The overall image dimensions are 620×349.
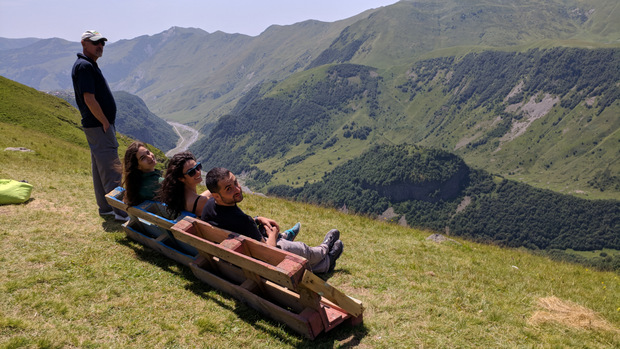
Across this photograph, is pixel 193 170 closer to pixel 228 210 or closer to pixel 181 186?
pixel 181 186

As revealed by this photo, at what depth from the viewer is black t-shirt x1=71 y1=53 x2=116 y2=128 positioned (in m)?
10.4

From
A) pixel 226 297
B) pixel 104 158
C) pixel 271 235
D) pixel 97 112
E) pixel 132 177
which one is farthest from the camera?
→ pixel 104 158

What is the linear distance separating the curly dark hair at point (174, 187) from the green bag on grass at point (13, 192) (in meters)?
7.33

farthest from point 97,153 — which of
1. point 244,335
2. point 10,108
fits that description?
point 10,108

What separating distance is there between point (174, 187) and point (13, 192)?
25.7 feet

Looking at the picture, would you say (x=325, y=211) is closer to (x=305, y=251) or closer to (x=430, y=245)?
(x=430, y=245)

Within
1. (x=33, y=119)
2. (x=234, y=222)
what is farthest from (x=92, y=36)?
(x=33, y=119)

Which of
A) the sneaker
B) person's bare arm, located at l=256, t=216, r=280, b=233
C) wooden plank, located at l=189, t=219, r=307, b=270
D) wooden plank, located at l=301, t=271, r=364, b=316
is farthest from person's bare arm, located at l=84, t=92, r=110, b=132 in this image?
wooden plank, located at l=301, t=271, r=364, b=316

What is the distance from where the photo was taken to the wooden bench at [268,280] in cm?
595

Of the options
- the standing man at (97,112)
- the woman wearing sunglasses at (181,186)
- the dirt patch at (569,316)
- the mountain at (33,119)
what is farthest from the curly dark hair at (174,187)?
the mountain at (33,119)

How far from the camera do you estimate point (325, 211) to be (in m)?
19.5

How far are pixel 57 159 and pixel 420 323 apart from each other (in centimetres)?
2555

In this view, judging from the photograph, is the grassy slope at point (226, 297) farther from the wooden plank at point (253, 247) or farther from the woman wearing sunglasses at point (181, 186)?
the woman wearing sunglasses at point (181, 186)

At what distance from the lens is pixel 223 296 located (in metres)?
7.90
